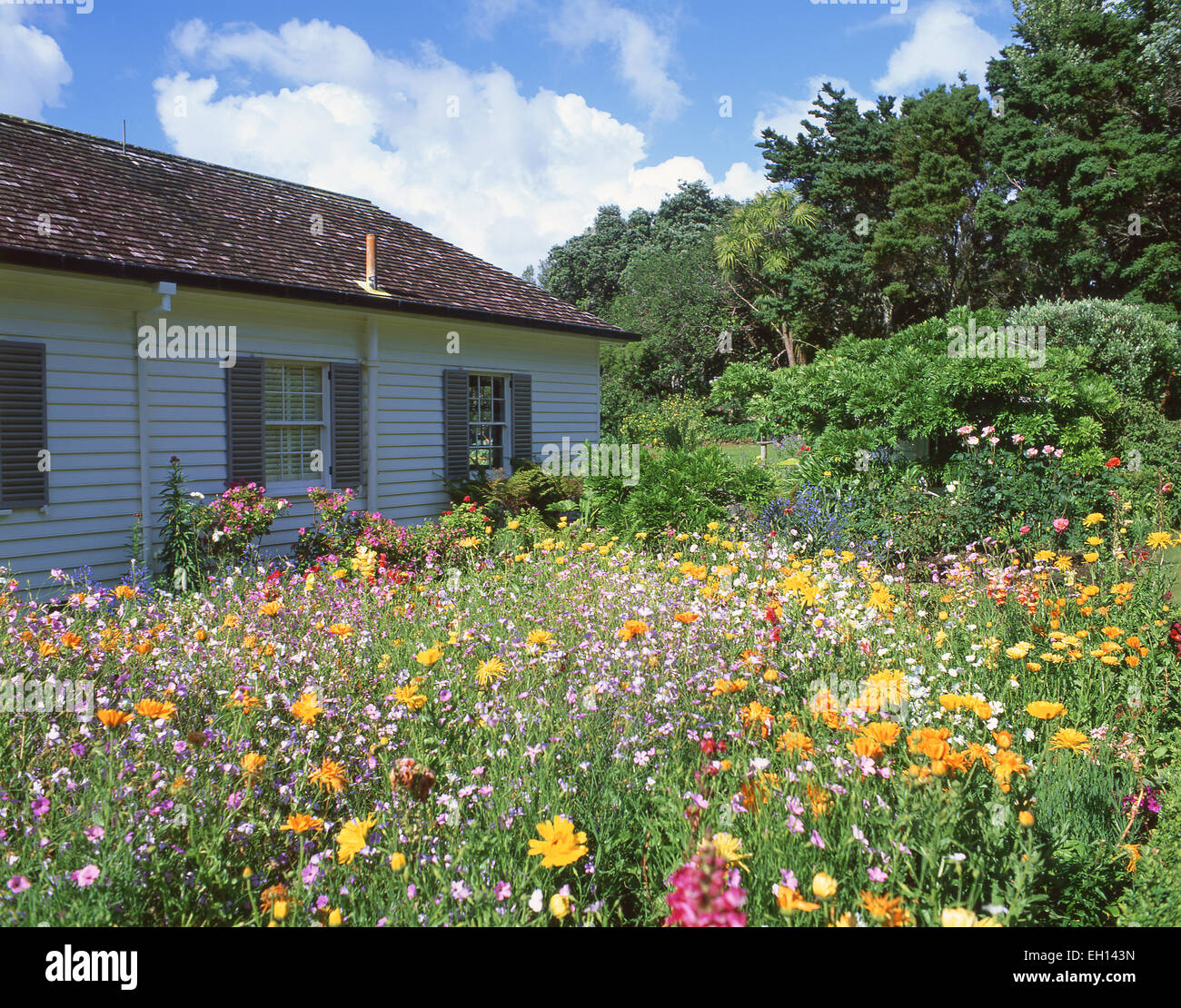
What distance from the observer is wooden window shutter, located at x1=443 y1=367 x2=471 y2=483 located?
1084cm

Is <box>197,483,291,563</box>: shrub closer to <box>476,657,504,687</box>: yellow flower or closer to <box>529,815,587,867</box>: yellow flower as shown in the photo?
<box>476,657,504,687</box>: yellow flower

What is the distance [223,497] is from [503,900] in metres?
6.98

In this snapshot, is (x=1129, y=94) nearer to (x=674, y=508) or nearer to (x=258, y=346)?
(x=674, y=508)

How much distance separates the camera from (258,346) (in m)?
8.93

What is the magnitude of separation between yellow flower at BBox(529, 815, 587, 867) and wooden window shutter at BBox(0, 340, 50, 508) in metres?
7.17

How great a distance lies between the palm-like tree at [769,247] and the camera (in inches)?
1293

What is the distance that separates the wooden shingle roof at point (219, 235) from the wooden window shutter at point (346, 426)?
2.85 ft

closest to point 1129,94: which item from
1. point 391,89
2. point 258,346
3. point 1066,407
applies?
point 1066,407

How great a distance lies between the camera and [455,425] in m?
10.9

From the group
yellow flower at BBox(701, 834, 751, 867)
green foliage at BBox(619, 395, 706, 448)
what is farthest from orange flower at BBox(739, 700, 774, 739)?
green foliage at BBox(619, 395, 706, 448)

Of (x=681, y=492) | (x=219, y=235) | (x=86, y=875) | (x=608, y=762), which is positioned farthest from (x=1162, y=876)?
(x=219, y=235)

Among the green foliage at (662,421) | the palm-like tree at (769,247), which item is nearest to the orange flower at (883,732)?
the green foliage at (662,421)

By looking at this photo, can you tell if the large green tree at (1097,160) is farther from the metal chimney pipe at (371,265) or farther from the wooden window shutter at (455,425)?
the metal chimney pipe at (371,265)
